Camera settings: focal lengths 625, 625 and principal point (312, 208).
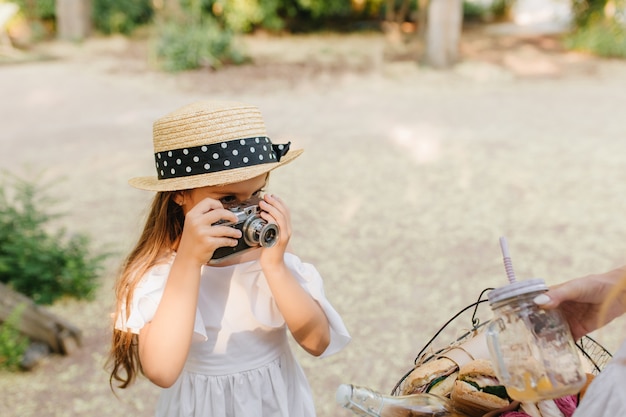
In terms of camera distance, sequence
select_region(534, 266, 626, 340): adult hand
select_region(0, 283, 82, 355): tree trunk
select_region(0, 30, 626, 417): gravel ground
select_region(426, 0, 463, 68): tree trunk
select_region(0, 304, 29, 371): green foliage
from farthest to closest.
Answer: select_region(426, 0, 463, 68): tree trunk
select_region(0, 30, 626, 417): gravel ground
select_region(0, 283, 82, 355): tree trunk
select_region(0, 304, 29, 371): green foliage
select_region(534, 266, 626, 340): adult hand

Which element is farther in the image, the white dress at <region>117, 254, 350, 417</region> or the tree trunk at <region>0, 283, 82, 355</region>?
the tree trunk at <region>0, 283, 82, 355</region>

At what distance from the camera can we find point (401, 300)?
4.19 metres

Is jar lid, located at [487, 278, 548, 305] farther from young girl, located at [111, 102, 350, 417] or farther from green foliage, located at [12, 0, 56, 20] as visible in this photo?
green foliage, located at [12, 0, 56, 20]

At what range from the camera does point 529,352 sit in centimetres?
113

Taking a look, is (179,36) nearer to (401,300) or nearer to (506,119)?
(506,119)

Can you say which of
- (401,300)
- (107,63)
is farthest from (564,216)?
(107,63)

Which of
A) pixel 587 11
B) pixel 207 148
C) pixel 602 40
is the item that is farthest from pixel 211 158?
pixel 587 11

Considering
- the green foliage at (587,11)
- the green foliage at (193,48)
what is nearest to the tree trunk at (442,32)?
the green foliage at (193,48)

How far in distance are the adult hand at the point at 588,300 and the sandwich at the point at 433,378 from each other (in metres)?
0.32

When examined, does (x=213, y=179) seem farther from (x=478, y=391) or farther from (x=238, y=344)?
(x=478, y=391)

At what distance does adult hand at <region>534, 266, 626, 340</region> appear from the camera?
46.8 inches

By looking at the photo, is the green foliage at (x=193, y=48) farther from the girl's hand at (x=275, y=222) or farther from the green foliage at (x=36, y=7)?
the girl's hand at (x=275, y=222)

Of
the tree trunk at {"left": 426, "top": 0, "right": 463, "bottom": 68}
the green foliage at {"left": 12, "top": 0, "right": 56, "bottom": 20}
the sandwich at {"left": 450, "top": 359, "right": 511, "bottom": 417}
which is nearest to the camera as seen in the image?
the sandwich at {"left": 450, "top": 359, "right": 511, "bottom": 417}

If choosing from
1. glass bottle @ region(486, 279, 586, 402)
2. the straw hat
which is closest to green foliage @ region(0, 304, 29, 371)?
the straw hat
